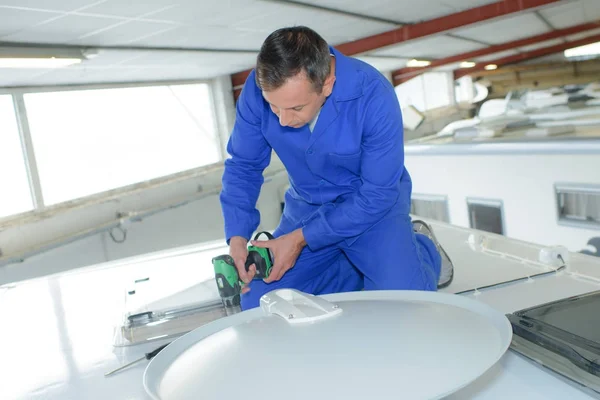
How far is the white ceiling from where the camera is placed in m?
3.31

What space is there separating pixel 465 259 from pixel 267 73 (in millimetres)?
1238

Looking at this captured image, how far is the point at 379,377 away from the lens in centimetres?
94

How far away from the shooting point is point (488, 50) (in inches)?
385

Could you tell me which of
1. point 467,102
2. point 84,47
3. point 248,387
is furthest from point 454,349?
point 467,102

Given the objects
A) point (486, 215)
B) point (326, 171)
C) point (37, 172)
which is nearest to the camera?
point (326, 171)

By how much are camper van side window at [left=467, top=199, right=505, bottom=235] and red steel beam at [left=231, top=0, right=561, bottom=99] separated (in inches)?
76.3

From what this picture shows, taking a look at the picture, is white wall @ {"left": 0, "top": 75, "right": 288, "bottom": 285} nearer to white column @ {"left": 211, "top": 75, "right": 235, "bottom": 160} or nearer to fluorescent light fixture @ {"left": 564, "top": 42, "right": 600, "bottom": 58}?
white column @ {"left": 211, "top": 75, "right": 235, "bottom": 160}

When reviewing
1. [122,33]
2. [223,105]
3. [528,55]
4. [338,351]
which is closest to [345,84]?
[338,351]

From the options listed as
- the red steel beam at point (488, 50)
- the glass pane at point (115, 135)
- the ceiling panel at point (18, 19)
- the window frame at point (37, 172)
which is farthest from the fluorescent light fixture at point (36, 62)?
the red steel beam at point (488, 50)

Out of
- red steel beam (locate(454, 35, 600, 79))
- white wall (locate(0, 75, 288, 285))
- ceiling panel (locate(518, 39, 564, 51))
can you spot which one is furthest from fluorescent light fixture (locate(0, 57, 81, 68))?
red steel beam (locate(454, 35, 600, 79))

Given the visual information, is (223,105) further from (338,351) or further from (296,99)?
(338,351)

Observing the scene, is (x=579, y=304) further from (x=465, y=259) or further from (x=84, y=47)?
(x=84, y=47)

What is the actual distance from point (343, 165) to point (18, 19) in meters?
2.34

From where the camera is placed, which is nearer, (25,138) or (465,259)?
(465,259)
